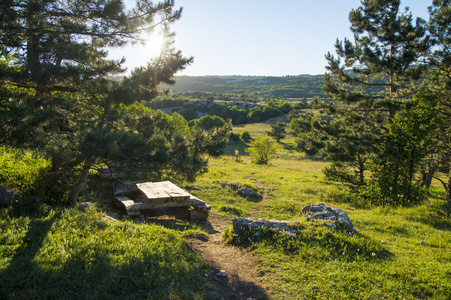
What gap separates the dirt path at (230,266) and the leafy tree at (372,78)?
8.88 m

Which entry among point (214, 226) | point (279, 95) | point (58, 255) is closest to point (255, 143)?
point (214, 226)

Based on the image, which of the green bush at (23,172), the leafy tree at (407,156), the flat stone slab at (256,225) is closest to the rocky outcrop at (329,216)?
the flat stone slab at (256,225)

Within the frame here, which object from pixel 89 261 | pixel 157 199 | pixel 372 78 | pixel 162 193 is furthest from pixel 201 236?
pixel 372 78

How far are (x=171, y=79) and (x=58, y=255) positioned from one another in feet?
16.7

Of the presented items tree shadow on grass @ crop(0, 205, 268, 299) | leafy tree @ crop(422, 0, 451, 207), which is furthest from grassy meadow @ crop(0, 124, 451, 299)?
leafy tree @ crop(422, 0, 451, 207)

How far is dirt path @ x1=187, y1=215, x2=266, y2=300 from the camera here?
425 cm

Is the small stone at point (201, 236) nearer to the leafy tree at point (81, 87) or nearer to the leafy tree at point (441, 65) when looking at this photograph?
the leafy tree at point (81, 87)

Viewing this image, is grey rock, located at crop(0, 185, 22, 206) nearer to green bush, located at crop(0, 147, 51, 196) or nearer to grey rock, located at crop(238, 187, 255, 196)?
green bush, located at crop(0, 147, 51, 196)

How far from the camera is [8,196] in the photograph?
555 cm

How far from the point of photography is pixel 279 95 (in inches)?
7431

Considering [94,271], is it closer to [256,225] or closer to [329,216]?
[256,225]

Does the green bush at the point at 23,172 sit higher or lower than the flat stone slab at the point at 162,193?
higher

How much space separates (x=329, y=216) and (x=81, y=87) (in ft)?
24.2

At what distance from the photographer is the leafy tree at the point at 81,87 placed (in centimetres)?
537
